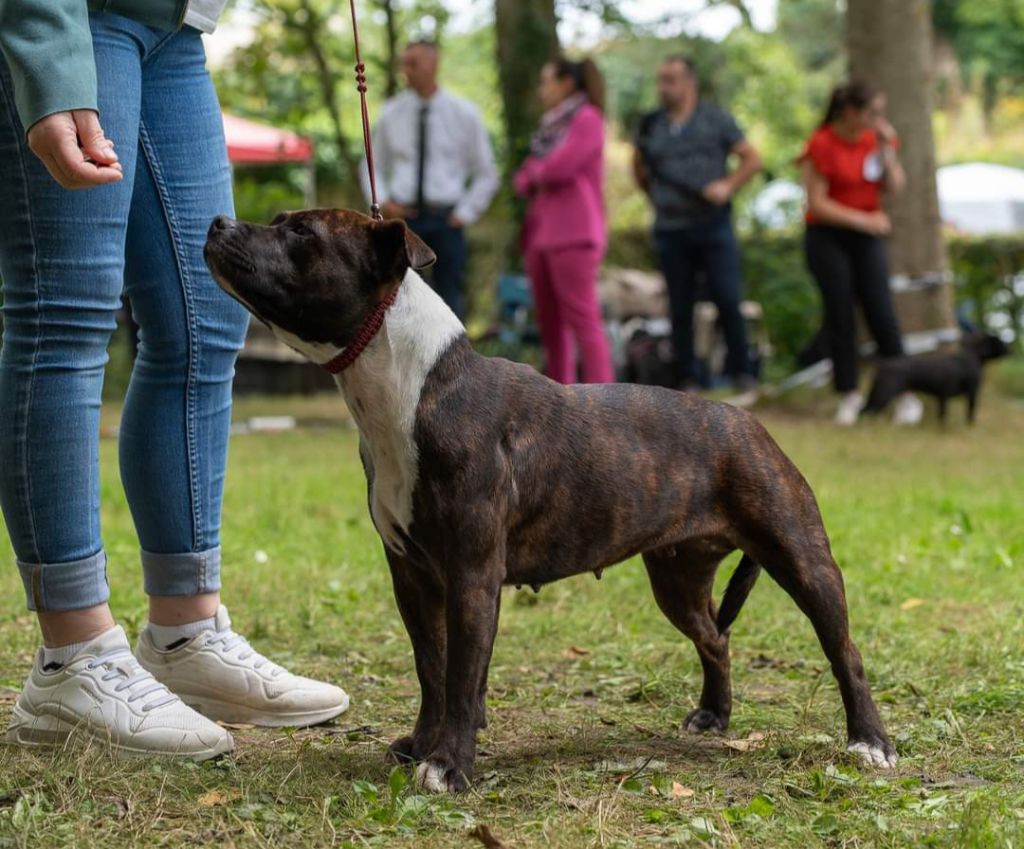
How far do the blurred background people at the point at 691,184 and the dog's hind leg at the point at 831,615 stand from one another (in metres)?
7.57

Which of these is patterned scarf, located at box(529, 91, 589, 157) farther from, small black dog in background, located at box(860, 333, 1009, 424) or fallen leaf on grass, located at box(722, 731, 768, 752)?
fallen leaf on grass, located at box(722, 731, 768, 752)

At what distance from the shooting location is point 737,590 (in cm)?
373

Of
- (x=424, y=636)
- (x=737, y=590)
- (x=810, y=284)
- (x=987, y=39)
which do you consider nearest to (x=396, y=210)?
(x=737, y=590)

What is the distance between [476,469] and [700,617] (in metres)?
0.95

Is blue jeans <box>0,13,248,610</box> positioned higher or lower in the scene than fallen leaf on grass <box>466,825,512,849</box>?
higher

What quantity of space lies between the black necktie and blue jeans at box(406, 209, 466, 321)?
0.09m

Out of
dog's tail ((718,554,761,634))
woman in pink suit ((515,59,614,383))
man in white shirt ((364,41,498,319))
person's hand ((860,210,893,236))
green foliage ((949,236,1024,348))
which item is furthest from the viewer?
green foliage ((949,236,1024,348))

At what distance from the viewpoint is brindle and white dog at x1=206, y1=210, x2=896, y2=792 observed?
3086mm

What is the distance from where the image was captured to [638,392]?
3467mm

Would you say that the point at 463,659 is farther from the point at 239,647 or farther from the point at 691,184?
the point at 691,184

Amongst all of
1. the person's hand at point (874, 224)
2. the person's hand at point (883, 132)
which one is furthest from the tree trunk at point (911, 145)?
the person's hand at point (874, 224)

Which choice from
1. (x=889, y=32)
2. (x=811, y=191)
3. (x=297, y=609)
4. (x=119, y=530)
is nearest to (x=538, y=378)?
(x=297, y=609)

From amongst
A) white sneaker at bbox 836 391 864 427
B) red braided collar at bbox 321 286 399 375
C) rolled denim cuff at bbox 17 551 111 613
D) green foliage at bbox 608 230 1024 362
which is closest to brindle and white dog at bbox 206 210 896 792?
red braided collar at bbox 321 286 399 375

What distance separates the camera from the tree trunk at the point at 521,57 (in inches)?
546
